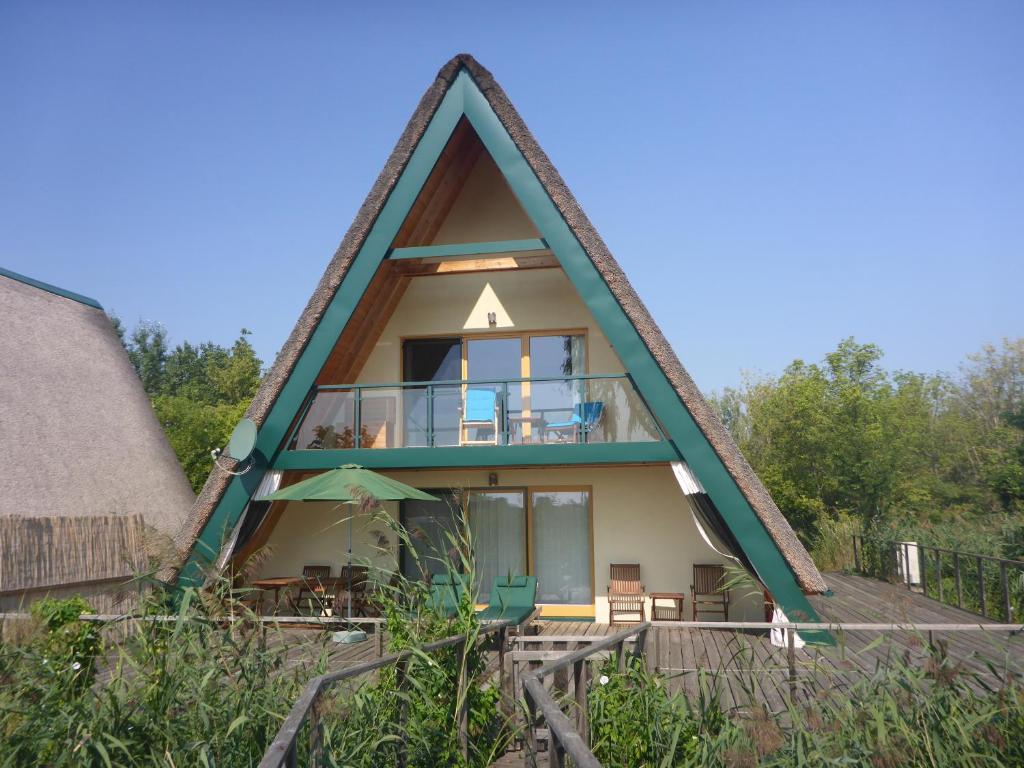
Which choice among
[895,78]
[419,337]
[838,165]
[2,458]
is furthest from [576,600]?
[838,165]

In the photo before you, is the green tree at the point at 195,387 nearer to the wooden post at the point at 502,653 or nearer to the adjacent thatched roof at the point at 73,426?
the adjacent thatched roof at the point at 73,426

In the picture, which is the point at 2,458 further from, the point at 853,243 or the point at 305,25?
the point at 853,243

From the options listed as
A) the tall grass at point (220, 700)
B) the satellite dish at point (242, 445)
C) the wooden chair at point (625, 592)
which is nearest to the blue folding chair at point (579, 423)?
the wooden chair at point (625, 592)

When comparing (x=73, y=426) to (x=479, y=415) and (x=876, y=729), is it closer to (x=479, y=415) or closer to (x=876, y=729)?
(x=479, y=415)

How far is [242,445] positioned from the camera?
36.1ft

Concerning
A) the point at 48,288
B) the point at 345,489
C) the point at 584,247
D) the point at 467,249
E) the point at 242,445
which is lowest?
the point at 345,489

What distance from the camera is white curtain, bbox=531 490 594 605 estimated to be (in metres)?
12.7

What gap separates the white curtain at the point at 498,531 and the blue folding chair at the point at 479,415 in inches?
52.9

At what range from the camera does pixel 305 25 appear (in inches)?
468

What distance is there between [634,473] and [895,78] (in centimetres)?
923

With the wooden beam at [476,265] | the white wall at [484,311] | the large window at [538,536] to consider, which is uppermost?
the wooden beam at [476,265]

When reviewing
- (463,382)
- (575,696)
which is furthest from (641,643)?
(463,382)

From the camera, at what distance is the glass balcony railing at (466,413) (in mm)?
11836

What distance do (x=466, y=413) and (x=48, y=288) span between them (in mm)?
10468
